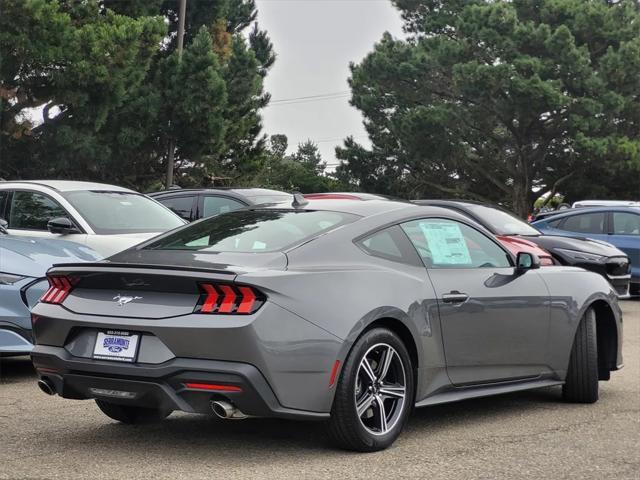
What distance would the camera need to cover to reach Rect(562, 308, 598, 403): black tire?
693 cm

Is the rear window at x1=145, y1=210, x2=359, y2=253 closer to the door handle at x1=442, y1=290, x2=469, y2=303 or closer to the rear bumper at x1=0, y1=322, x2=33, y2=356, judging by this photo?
the door handle at x1=442, y1=290, x2=469, y2=303

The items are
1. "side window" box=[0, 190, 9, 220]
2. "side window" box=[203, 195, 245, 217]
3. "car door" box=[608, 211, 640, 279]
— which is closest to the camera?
"side window" box=[0, 190, 9, 220]

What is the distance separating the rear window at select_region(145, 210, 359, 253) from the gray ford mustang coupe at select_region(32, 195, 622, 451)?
0.01 metres

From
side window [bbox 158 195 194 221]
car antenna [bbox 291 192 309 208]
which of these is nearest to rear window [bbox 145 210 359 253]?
car antenna [bbox 291 192 309 208]

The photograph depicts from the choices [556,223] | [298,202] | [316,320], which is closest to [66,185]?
[298,202]

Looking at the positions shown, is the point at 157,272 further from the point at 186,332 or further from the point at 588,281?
the point at 588,281

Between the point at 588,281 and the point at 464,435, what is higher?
the point at 588,281

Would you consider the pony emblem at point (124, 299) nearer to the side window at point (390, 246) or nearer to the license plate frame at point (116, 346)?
the license plate frame at point (116, 346)

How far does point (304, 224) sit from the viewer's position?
18.4ft

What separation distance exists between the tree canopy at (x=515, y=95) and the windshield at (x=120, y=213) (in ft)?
103

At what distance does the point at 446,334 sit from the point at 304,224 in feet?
3.48

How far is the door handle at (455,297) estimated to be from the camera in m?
5.79

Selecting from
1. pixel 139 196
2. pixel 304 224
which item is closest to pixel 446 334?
pixel 304 224

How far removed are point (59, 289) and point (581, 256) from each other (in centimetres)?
957
